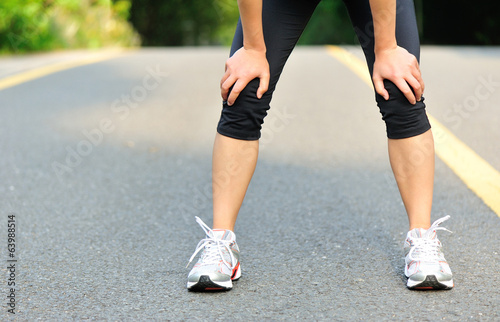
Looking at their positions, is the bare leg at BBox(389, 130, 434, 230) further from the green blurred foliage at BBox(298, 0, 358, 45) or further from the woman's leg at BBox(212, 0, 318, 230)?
the green blurred foliage at BBox(298, 0, 358, 45)

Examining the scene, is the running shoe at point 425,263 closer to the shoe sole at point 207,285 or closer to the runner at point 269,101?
the runner at point 269,101

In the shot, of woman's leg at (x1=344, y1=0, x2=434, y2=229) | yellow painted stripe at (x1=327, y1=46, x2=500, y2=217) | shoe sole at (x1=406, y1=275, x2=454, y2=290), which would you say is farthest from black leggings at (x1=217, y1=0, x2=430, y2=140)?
yellow painted stripe at (x1=327, y1=46, x2=500, y2=217)

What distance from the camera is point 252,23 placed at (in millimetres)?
2240

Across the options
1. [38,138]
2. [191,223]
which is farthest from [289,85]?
[191,223]

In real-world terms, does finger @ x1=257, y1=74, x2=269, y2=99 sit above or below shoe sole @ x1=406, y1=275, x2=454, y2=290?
above

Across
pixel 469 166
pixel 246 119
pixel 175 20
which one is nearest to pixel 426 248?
pixel 246 119

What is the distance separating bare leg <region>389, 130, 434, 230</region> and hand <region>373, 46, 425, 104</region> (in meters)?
0.16

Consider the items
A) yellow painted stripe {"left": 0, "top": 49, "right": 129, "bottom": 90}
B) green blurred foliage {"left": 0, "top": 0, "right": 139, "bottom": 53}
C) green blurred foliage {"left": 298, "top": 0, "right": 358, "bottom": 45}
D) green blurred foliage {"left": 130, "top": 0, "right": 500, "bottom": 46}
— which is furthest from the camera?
green blurred foliage {"left": 298, "top": 0, "right": 358, "bottom": 45}

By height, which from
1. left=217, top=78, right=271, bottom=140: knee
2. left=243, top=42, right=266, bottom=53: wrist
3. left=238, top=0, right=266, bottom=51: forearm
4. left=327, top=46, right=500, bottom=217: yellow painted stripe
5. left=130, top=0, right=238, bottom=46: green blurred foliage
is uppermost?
left=238, top=0, right=266, bottom=51: forearm

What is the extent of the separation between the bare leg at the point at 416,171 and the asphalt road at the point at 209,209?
0.22m

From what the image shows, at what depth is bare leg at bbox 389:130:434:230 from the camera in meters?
2.32

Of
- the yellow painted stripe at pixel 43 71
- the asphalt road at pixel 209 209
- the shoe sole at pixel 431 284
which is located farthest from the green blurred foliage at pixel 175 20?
the shoe sole at pixel 431 284

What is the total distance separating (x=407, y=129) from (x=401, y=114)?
6 centimetres

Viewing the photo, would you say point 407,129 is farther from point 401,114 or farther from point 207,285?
point 207,285
